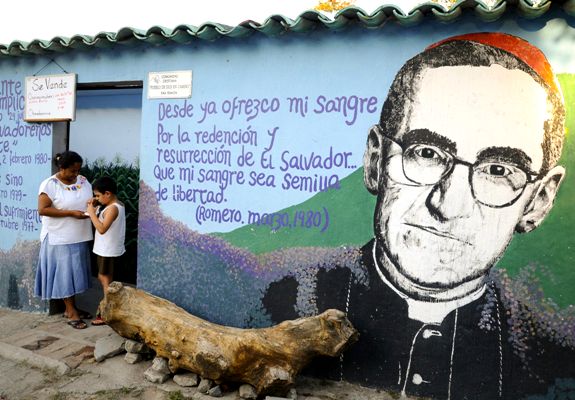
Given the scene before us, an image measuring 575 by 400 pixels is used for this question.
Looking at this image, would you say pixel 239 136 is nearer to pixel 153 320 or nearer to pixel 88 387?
pixel 153 320

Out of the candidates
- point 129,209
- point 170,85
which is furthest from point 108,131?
point 170,85

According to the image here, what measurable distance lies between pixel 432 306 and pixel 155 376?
228 centimetres

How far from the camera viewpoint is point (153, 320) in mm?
4105

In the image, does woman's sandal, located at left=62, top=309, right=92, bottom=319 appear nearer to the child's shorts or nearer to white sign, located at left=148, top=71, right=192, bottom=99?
the child's shorts

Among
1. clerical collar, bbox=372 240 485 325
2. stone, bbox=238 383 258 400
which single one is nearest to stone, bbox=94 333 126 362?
stone, bbox=238 383 258 400

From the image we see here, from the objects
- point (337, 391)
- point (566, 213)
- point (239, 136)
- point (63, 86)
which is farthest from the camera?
point (63, 86)

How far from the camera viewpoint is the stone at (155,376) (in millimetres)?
3959

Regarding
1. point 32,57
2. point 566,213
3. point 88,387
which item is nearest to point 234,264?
point 88,387

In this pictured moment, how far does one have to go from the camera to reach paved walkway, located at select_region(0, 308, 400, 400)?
151 inches

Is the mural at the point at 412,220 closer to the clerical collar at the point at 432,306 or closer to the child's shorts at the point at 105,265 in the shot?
the clerical collar at the point at 432,306

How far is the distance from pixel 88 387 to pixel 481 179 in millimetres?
3495

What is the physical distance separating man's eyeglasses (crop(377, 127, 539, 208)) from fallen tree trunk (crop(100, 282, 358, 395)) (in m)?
1.21

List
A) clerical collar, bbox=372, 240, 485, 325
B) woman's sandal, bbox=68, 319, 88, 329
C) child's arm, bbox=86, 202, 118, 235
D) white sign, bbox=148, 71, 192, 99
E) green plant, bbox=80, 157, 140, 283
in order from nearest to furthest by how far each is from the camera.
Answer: clerical collar, bbox=372, 240, 485, 325
white sign, bbox=148, 71, 192, 99
child's arm, bbox=86, 202, 118, 235
woman's sandal, bbox=68, 319, 88, 329
green plant, bbox=80, 157, 140, 283

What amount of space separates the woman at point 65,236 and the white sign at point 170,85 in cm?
115
